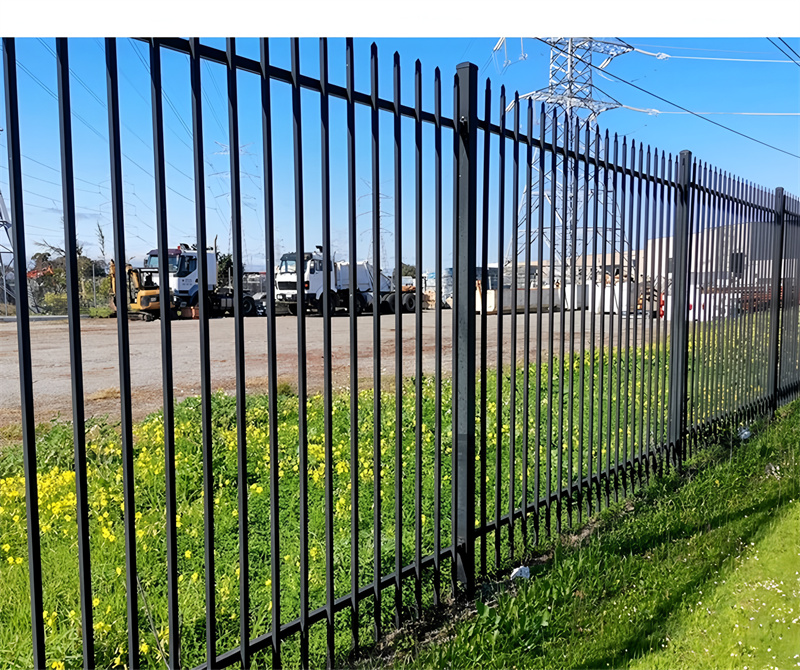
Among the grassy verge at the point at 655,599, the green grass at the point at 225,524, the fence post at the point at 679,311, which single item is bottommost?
the grassy verge at the point at 655,599

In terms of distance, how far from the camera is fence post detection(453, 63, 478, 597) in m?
2.91

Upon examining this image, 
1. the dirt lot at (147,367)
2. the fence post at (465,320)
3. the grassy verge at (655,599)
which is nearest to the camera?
the grassy verge at (655,599)

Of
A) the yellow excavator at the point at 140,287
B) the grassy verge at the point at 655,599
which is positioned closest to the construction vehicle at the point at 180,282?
the yellow excavator at the point at 140,287

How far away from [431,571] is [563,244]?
198cm

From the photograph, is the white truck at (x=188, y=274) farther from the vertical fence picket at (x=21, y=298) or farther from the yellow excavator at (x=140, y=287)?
the vertical fence picket at (x=21, y=298)

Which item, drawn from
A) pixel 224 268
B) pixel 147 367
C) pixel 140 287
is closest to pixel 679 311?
pixel 224 268

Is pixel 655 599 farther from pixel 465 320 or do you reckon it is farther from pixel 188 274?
pixel 188 274

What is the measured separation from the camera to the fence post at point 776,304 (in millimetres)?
7137

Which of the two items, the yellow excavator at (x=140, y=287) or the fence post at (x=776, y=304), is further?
the fence post at (x=776, y=304)

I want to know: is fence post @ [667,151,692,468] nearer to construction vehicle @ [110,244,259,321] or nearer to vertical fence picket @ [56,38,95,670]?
construction vehicle @ [110,244,259,321]

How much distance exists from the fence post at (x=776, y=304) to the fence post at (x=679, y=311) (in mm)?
2755

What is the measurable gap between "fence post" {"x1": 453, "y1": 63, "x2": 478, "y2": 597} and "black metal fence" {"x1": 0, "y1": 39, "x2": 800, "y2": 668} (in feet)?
0.03

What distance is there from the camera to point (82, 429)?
1.72m

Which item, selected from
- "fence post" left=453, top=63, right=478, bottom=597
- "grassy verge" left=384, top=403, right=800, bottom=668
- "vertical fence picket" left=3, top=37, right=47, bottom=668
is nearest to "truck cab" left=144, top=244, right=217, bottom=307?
"vertical fence picket" left=3, top=37, right=47, bottom=668
